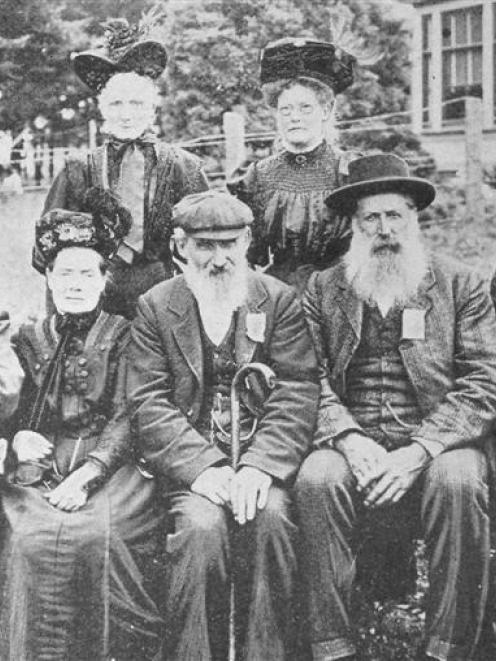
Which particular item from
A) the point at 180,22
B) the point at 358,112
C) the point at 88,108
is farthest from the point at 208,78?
the point at 358,112

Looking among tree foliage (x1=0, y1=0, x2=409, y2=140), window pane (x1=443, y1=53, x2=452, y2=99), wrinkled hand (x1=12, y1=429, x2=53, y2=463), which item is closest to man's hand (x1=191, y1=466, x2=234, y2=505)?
wrinkled hand (x1=12, y1=429, x2=53, y2=463)

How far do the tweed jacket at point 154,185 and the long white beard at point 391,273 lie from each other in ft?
4.11

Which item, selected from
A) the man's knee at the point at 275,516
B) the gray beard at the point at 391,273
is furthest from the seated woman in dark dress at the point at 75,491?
the gray beard at the point at 391,273

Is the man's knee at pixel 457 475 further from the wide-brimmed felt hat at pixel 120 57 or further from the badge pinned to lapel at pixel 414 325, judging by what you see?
the wide-brimmed felt hat at pixel 120 57

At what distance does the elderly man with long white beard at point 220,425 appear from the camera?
349cm

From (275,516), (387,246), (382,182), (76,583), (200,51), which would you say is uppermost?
(200,51)

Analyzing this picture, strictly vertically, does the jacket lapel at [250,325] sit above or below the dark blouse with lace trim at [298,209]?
below

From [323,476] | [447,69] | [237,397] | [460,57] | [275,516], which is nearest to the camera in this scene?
[275,516]

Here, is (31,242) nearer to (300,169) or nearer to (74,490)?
(300,169)

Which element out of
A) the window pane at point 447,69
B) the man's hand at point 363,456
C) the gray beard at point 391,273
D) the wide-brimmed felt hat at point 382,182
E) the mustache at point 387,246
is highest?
the window pane at point 447,69

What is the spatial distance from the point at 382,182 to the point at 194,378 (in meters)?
1.12

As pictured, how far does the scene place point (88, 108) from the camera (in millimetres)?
9836

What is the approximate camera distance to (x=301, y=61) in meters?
4.65

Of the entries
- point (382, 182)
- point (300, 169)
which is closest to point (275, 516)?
point (382, 182)
